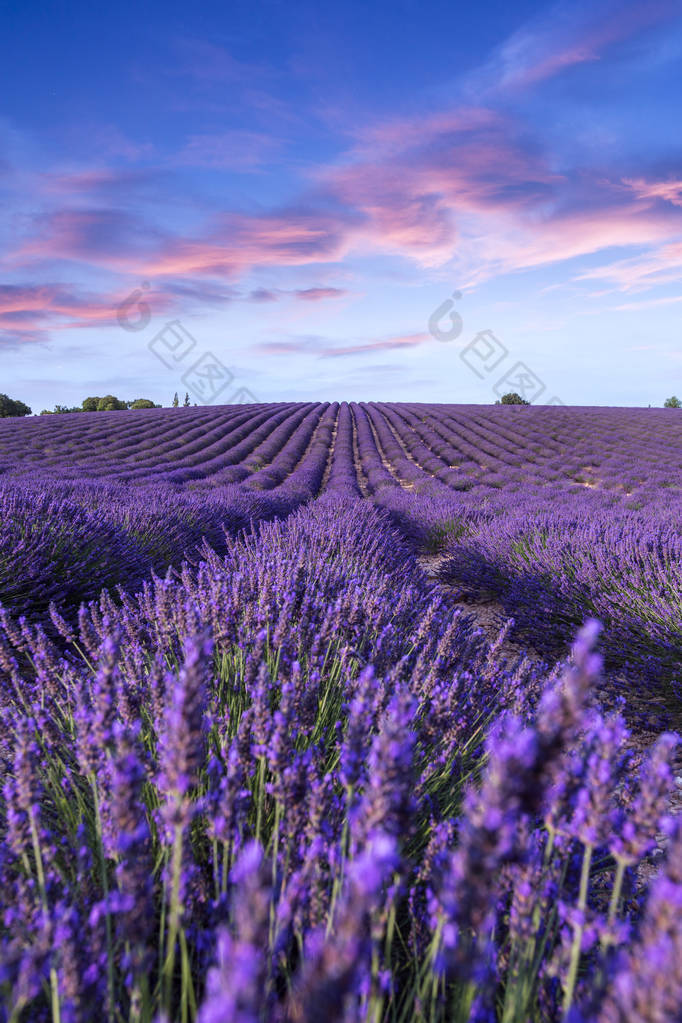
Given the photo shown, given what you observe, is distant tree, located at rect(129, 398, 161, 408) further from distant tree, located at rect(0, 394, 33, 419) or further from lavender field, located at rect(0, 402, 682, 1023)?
lavender field, located at rect(0, 402, 682, 1023)

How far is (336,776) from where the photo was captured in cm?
170

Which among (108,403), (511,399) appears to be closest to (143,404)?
(108,403)

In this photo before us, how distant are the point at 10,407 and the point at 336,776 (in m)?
41.9

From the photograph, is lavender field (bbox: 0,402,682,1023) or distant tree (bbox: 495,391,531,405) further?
distant tree (bbox: 495,391,531,405)

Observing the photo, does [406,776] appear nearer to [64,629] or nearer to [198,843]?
[198,843]

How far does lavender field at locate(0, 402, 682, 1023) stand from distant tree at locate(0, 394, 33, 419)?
1407 inches

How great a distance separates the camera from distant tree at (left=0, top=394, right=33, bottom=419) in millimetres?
36047

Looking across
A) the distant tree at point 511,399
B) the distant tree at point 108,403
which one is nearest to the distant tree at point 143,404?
the distant tree at point 108,403

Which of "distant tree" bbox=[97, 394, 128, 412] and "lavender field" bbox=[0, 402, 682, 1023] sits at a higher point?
"distant tree" bbox=[97, 394, 128, 412]

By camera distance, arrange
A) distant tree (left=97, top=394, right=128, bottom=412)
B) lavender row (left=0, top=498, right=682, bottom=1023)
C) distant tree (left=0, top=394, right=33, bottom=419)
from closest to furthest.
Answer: lavender row (left=0, top=498, right=682, bottom=1023) < distant tree (left=0, top=394, right=33, bottom=419) < distant tree (left=97, top=394, right=128, bottom=412)

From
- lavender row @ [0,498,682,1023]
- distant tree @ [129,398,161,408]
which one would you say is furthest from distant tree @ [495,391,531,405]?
lavender row @ [0,498,682,1023]

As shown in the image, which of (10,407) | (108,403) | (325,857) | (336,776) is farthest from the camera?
(108,403)

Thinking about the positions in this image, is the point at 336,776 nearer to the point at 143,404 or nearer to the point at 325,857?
the point at 325,857

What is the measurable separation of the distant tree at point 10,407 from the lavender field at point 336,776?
117ft
